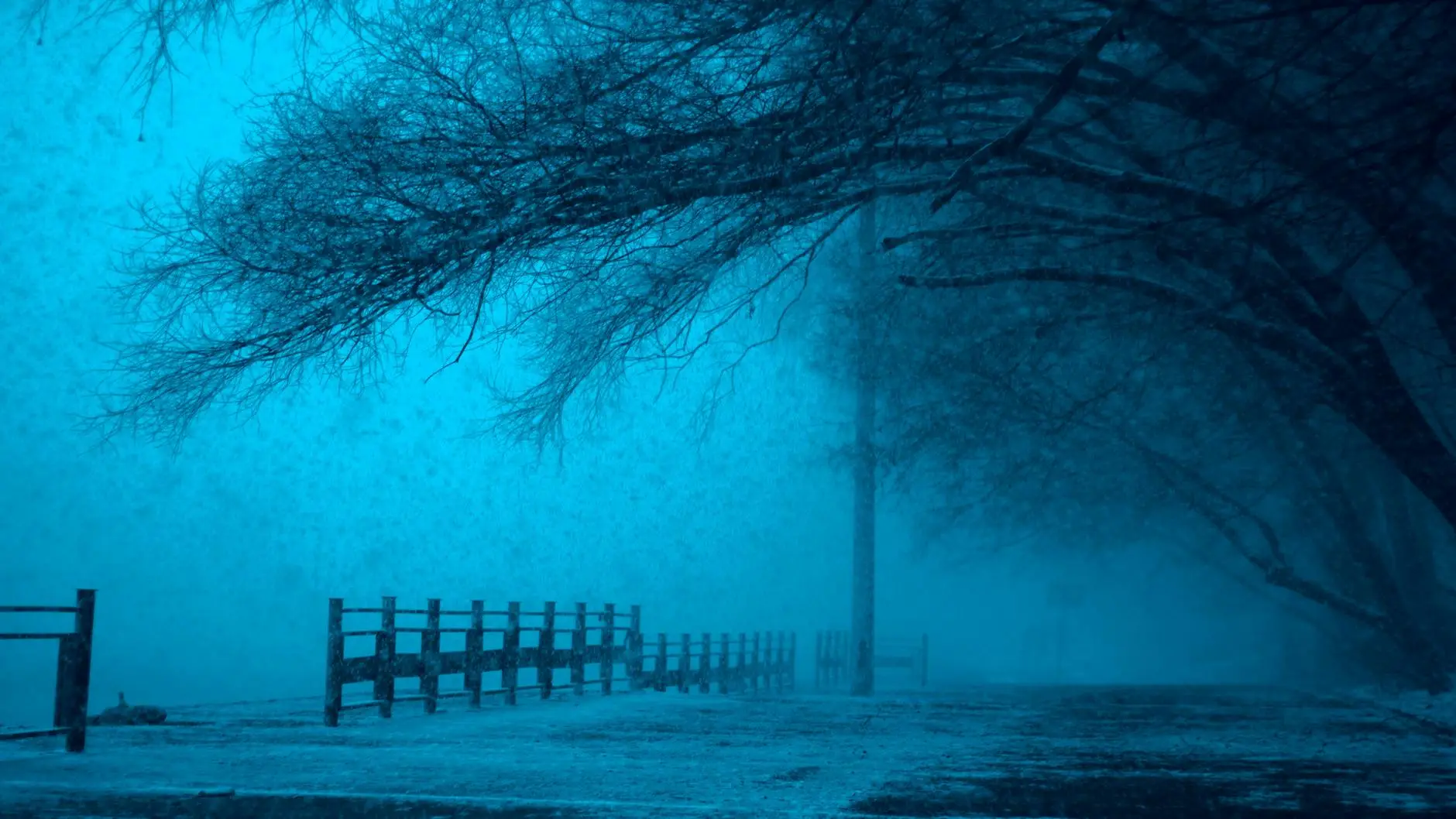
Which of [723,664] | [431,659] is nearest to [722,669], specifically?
[723,664]

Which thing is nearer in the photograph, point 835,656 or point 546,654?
point 546,654

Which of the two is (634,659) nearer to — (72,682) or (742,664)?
(742,664)

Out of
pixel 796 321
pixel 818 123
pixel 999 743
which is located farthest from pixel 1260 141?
pixel 796 321

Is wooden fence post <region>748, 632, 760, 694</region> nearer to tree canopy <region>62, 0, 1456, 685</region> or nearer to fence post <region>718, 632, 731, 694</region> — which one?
fence post <region>718, 632, 731, 694</region>

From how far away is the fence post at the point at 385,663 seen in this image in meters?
13.1

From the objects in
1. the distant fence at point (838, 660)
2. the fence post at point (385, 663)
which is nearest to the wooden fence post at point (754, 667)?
the distant fence at point (838, 660)

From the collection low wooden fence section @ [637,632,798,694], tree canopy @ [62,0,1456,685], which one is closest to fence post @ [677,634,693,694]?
low wooden fence section @ [637,632,798,694]

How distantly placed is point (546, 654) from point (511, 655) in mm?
1064

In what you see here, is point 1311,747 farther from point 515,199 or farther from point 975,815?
point 515,199

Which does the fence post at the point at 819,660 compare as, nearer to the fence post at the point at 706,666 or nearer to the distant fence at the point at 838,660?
the distant fence at the point at 838,660

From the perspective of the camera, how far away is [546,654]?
16.7 meters

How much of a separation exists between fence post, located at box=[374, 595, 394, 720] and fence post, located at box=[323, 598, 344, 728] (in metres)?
0.51

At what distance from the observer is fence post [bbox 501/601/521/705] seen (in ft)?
51.1

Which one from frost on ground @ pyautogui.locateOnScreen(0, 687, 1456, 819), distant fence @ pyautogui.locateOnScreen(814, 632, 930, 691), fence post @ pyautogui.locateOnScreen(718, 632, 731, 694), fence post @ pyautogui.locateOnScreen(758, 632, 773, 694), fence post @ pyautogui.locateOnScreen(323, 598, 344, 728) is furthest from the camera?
distant fence @ pyautogui.locateOnScreen(814, 632, 930, 691)
